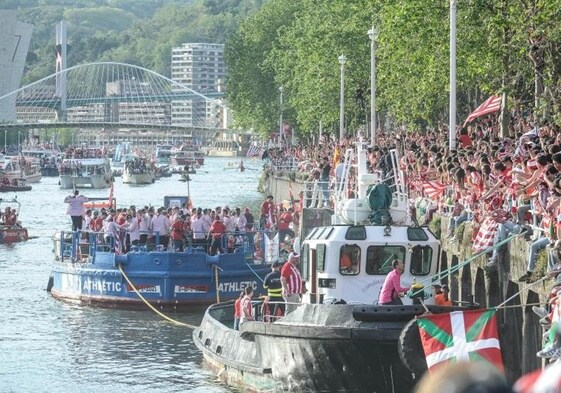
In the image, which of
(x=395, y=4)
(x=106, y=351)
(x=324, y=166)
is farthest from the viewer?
(x=324, y=166)

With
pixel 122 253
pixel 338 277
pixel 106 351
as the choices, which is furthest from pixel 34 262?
pixel 338 277

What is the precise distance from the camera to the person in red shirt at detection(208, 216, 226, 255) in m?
41.0

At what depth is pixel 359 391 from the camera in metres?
23.4

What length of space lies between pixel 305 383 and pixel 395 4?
2737cm

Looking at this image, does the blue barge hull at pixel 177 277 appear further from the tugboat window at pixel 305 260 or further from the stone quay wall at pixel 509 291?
the tugboat window at pixel 305 260

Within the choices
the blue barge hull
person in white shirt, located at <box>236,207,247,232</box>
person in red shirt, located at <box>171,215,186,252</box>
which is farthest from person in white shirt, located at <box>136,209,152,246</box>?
person in white shirt, located at <box>236,207,247,232</box>

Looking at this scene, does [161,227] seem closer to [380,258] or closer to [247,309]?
[247,309]

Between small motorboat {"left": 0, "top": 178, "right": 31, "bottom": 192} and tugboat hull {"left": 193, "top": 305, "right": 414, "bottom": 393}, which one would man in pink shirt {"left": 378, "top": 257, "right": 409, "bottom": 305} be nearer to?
tugboat hull {"left": 193, "top": 305, "right": 414, "bottom": 393}

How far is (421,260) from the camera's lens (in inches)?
988

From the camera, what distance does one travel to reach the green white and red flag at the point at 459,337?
57.6 ft

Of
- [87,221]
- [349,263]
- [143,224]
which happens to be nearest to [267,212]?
[87,221]

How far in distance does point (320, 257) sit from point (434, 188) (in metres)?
6.48

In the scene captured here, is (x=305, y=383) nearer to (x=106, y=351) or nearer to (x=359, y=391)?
(x=359, y=391)

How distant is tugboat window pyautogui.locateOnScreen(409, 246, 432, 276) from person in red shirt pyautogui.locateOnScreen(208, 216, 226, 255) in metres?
16.3
